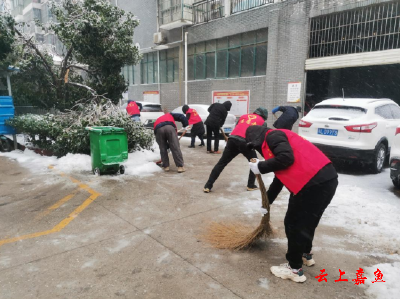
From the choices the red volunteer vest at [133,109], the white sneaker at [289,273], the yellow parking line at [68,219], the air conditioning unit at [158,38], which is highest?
the air conditioning unit at [158,38]

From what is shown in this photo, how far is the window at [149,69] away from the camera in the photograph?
19.2 meters

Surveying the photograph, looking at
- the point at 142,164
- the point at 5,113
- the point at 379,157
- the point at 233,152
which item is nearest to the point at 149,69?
the point at 5,113

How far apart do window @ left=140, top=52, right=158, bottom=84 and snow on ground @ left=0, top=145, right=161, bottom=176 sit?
1231 cm

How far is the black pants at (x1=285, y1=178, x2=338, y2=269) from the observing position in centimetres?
254

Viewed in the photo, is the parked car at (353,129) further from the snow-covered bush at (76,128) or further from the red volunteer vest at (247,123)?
the snow-covered bush at (76,128)

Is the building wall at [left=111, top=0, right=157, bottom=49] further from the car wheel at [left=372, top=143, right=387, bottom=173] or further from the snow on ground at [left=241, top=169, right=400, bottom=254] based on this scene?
the snow on ground at [left=241, top=169, right=400, bottom=254]

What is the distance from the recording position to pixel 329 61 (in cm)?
1084

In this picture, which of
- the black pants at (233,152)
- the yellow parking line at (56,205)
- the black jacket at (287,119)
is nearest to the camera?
the yellow parking line at (56,205)

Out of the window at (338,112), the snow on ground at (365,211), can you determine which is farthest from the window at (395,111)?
the snow on ground at (365,211)

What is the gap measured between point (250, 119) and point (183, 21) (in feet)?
42.6

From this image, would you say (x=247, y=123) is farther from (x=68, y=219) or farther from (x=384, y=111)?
(x=384, y=111)

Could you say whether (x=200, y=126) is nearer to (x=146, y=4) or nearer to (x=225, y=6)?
(x=225, y=6)

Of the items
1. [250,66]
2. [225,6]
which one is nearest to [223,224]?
[250,66]

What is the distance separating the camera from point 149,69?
1984 centimetres
